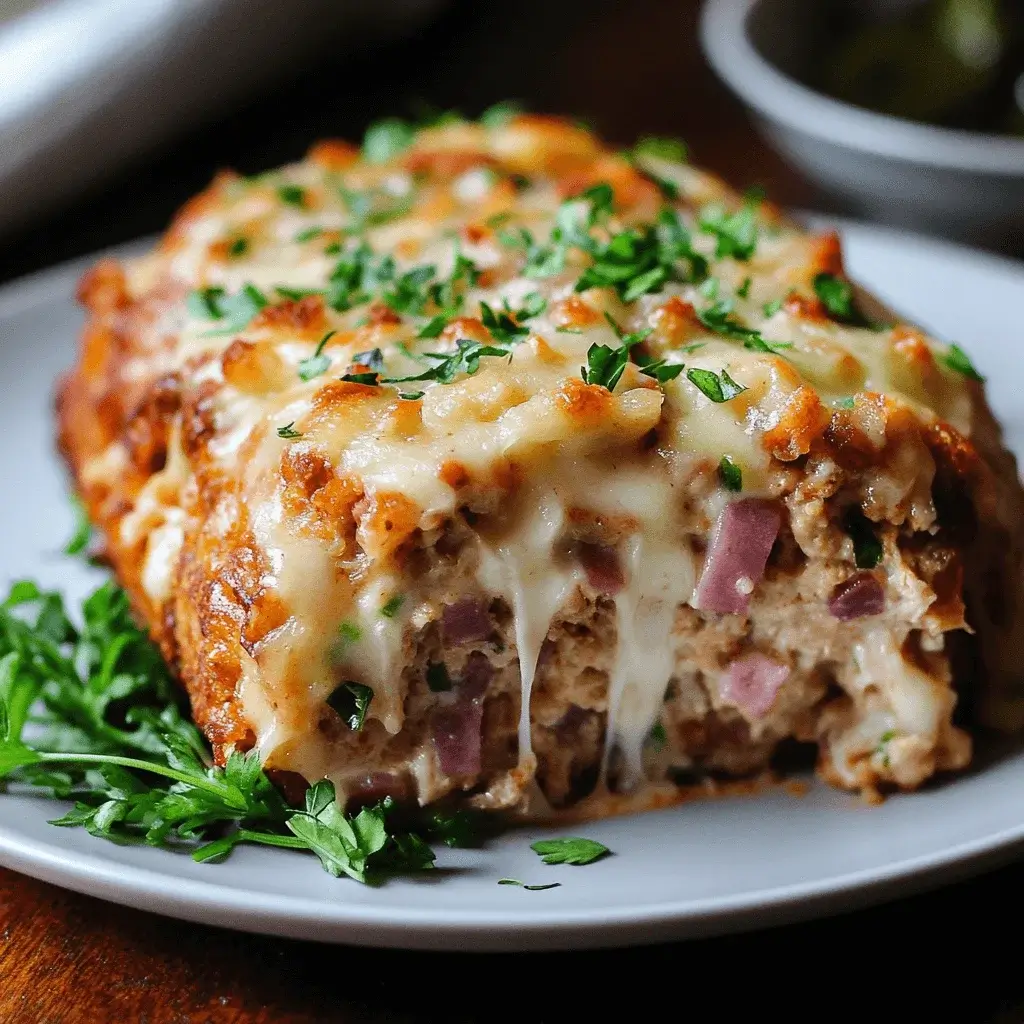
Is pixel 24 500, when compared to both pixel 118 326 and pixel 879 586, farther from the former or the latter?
pixel 879 586

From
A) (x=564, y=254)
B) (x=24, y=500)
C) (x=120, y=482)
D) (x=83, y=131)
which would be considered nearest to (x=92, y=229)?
(x=83, y=131)

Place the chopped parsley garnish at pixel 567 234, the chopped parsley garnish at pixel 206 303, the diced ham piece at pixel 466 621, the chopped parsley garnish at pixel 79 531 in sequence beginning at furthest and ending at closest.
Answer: the chopped parsley garnish at pixel 79 531, the chopped parsley garnish at pixel 206 303, the chopped parsley garnish at pixel 567 234, the diced ham piece at pixel 466 621

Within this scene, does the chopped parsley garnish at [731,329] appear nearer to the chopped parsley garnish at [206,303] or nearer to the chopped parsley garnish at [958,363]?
the chopped parsley garnish at [958,363]

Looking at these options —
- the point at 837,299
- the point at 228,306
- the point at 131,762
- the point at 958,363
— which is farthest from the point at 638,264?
the point at 131,762

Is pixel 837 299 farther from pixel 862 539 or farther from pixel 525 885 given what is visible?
pixel 525 885

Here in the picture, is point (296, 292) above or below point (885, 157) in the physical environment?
above

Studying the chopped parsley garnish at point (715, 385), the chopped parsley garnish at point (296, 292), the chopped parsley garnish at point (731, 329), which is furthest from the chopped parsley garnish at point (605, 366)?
the chopped parsley garnish at point (296, 292)
